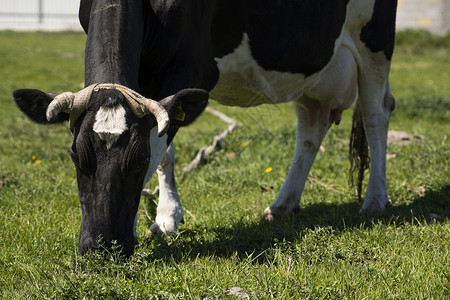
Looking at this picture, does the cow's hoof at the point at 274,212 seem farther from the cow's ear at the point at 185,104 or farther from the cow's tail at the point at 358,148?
the cow's ear at the point at 185,104

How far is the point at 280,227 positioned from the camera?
14.2ft

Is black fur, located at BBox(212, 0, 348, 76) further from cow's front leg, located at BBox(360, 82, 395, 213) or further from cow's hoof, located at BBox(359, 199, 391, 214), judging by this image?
cow's hoof, located at BBox(359, 199, 391, 214)

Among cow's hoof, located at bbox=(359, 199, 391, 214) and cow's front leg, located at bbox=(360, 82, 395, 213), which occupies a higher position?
cow's front leg, located at bbox=(360, 82, 395, 213)

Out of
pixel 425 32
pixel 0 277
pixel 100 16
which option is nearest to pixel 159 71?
pixel 100 16

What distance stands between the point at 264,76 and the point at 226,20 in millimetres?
608

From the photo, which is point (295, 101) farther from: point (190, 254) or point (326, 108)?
point (190, 254)

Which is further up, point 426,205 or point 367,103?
point 367,103

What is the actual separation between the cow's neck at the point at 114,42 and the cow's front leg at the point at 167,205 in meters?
1.13

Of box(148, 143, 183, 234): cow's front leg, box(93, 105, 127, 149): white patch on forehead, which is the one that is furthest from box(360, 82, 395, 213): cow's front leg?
box(93, 105, 127, 149): white patch on forehead

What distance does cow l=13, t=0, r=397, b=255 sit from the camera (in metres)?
3.30

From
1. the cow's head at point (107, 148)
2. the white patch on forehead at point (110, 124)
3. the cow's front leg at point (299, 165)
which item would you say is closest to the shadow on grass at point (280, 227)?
the cow's front leg at point (299, 165)

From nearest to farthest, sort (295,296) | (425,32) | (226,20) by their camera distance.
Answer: (295,296), (226,20), (425,32)

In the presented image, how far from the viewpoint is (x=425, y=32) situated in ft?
79.4

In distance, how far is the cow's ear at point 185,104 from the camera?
3.50 m
